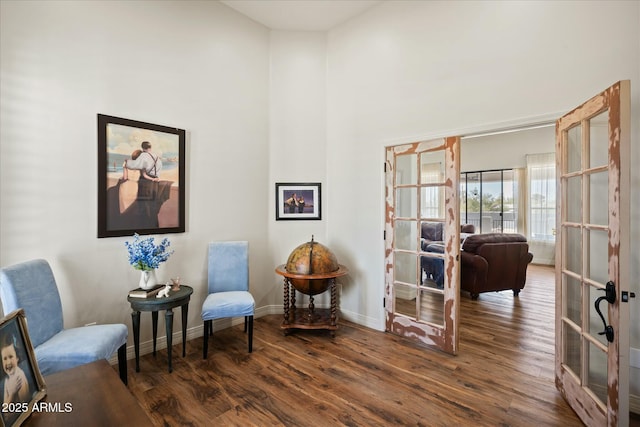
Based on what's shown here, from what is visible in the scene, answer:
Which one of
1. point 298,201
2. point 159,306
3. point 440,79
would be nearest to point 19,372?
point 159,306

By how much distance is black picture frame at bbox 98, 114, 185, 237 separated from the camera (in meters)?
2.94

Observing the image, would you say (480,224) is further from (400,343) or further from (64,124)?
(64,124)

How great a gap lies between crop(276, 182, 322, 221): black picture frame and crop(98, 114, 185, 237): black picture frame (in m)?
1.36

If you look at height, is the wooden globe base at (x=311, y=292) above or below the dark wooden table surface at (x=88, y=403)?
below

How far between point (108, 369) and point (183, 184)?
237cm

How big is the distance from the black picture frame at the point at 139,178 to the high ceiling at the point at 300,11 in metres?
1.91

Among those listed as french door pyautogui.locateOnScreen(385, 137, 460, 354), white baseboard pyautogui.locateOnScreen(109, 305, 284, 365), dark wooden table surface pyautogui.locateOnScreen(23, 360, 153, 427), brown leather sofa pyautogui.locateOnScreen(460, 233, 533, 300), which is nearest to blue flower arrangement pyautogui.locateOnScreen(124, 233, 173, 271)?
white baseboard pyautogui.locateOnScreen(109, 305, 284, 365)

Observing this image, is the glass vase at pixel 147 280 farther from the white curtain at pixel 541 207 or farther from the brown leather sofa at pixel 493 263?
the white curtain at pixel 541 207

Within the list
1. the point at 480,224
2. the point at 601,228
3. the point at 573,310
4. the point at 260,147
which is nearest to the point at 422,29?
the point at 260,147

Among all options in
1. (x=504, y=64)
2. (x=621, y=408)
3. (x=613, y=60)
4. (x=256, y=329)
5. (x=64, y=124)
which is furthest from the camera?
(x=256, y=329)

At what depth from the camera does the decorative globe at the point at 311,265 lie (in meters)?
3.56

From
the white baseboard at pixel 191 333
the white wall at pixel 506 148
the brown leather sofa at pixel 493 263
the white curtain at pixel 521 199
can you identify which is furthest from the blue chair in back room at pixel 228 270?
the white curtain at pixel 521 199

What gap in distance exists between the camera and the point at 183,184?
3.50 meters

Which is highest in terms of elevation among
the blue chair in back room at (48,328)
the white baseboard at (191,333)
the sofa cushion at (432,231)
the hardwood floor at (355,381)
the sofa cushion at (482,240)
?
the sofa cushion at (432,231)
